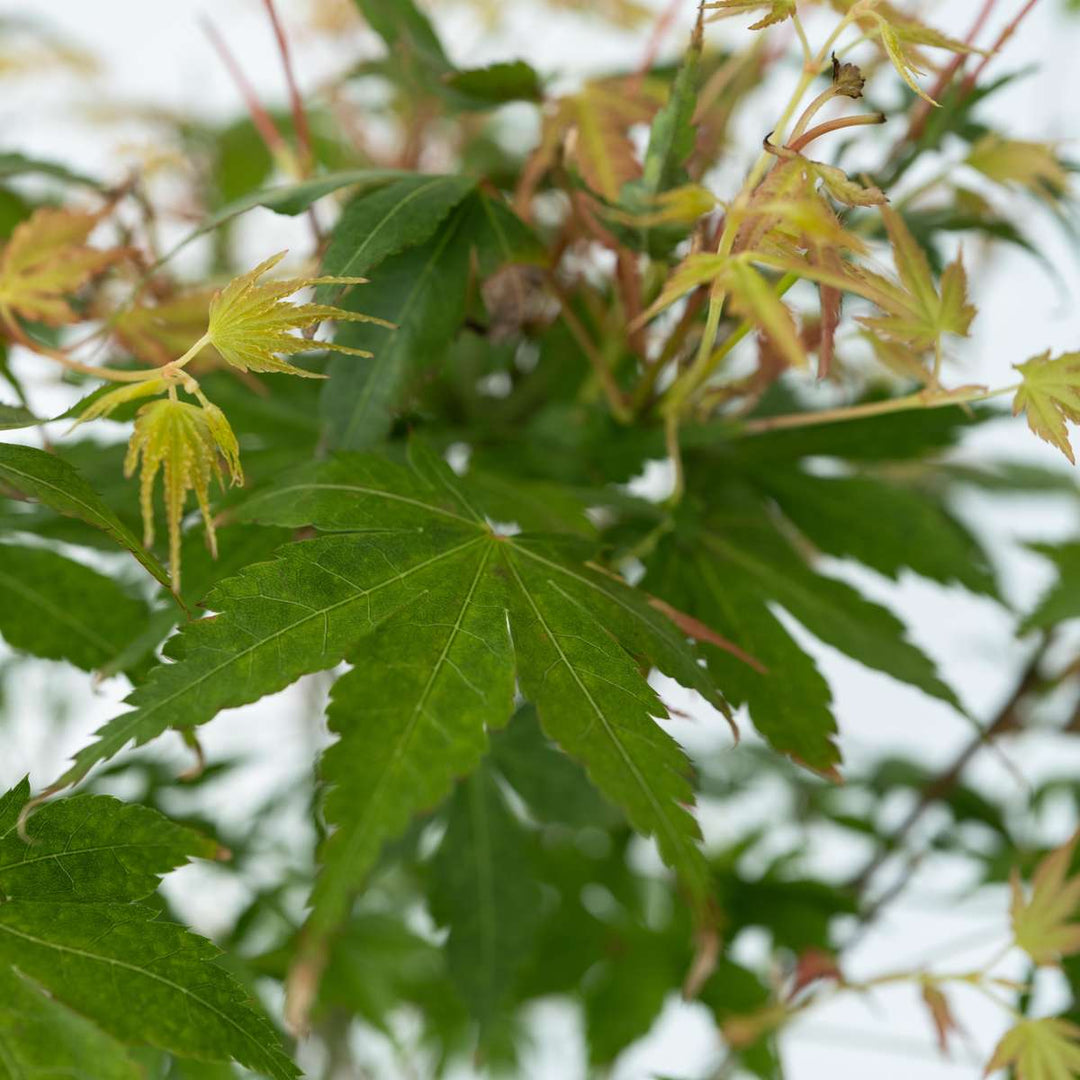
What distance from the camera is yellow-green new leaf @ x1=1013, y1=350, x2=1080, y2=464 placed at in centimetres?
34

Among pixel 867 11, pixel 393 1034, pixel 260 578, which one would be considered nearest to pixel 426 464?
pixel 260 578

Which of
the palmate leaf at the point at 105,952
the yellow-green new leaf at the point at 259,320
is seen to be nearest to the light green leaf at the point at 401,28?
the yellow-green new leaf at the point at 259,320

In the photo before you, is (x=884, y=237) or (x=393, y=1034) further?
(x=393, y=1034)

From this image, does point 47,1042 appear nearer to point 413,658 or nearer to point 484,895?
point 413,658

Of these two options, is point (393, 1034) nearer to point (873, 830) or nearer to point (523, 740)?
point (523, 740)

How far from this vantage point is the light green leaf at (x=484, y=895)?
1.73 ft

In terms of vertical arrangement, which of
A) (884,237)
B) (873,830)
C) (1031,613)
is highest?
(884,237)

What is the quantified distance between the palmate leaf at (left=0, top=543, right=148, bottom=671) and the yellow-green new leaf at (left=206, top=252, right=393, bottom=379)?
152 millimetres

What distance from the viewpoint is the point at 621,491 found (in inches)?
17.6

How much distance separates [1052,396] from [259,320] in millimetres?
252

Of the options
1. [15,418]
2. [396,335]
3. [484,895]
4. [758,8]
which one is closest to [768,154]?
[758,8]

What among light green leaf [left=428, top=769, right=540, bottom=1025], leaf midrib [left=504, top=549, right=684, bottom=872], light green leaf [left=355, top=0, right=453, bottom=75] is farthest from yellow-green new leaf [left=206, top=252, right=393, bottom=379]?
light green leaf [left=428, top=769, right=540, bottom=1025]

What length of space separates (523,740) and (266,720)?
1.46 feet

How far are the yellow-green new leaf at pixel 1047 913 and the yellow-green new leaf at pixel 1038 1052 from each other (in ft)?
0.09
